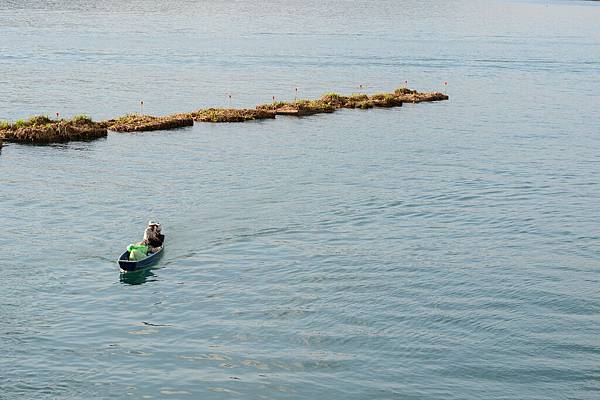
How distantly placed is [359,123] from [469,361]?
2514 inches

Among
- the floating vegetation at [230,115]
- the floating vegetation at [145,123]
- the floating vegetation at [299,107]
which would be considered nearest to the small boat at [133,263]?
the floating vegetation at [145,123]

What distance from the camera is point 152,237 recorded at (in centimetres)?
5184

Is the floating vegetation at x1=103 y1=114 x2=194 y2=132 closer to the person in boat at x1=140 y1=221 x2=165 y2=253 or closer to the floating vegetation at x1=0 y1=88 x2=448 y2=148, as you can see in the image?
the floating vegetation at x1=0 y1=88 x2=448 y2=148

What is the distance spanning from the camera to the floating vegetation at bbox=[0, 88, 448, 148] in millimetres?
83938

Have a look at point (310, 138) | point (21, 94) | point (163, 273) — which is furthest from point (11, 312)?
point (21, 94)

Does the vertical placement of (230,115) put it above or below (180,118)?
above

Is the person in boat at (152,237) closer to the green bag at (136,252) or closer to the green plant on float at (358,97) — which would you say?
the green bag at (136,252)

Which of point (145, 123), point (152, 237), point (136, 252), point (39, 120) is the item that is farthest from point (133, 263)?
point (145, 123)

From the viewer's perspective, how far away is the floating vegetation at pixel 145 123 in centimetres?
9116

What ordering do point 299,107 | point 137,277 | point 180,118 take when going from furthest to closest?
point 299,107
point 180,118
point 137,277

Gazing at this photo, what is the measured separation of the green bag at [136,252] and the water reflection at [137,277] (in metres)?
0.86

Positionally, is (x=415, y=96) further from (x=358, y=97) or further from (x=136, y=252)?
(x=136, y=252)

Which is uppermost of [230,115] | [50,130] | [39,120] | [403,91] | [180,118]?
[403,91]

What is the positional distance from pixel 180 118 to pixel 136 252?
160 ft
